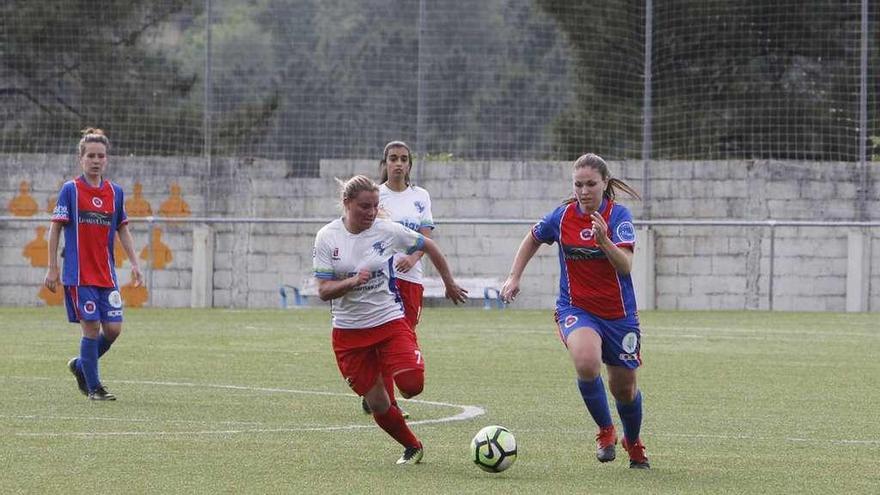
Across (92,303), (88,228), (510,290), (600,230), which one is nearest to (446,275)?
(510,290)

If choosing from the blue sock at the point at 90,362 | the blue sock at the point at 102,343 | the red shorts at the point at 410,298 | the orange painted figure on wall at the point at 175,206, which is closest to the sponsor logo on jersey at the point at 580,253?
the red shorts at the point at 410,298

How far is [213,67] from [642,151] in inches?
302

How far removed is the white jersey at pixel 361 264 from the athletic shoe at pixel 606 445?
126cm

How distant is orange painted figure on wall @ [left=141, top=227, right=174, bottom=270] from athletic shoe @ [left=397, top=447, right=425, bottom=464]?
61.2 ft

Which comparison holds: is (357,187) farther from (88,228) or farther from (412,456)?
(88,228)

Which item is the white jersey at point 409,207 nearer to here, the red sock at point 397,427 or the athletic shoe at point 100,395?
the athletic shoe at point 100,395

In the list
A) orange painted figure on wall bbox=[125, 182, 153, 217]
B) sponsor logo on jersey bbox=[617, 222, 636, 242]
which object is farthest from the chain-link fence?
sponsor logo on jersey bbox=[617, 222, 636, 242]

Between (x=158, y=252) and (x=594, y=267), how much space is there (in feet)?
61.7

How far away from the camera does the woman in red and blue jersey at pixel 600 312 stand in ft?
26.9

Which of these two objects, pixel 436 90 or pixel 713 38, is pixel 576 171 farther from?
pixel 713 38

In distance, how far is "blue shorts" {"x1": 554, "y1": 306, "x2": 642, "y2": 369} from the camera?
826cm

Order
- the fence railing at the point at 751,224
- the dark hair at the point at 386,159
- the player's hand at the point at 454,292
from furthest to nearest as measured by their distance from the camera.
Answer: the fence railing at the point at 751,224 < the dark hair at the point at 386,159 < the player's hand at the point at 454,292

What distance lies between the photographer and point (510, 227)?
26.1 m

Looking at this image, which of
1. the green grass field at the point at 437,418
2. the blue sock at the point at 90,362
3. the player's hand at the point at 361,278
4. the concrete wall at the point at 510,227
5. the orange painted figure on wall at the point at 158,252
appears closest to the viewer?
the green grass field at the point at 437,418
